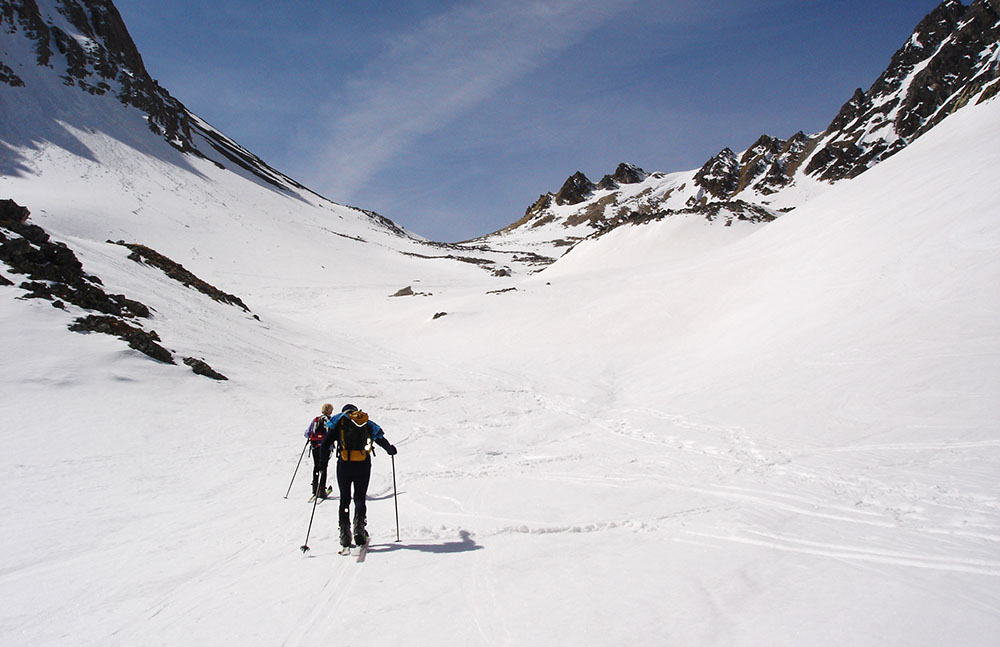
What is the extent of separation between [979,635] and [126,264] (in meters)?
27.2

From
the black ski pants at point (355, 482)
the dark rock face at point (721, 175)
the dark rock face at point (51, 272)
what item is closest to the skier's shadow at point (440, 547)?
the black ski pants at point (355, 482)

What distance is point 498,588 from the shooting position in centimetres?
483

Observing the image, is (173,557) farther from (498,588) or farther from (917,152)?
(917,152)

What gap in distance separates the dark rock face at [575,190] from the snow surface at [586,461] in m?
130

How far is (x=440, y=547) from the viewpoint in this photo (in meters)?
6.01

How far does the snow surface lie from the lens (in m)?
4.38

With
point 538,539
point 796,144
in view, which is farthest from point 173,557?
point 796,144

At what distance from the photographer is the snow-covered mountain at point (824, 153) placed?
8612cm

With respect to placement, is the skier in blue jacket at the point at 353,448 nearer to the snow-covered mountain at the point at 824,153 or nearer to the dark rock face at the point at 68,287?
the dark rock face at the point at 68,287

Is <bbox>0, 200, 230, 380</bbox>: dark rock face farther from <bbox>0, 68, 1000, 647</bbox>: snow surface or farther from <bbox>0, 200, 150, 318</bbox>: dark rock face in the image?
<bbox>0, 68, 1000, 647</bbox>: snow surface

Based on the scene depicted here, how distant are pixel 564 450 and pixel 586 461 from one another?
42.4 inches

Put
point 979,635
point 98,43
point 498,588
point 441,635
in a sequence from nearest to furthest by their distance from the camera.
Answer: point 979,635
point 441,635
point 498,588
point 98,43

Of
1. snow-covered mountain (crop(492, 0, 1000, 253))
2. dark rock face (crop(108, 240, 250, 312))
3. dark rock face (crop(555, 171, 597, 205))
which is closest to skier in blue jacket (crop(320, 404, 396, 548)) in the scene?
dark rock face (crop(108, 240, 250, 312))

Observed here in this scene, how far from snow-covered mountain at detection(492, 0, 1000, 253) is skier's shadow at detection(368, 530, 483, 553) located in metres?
45.3
